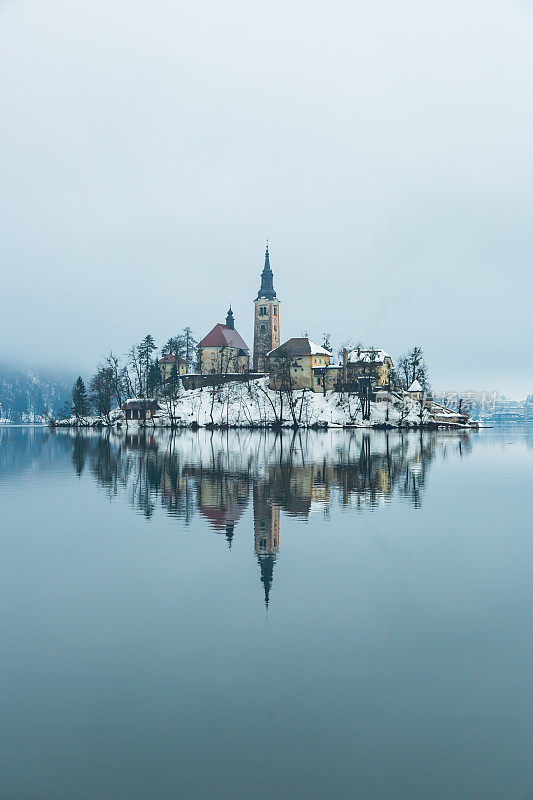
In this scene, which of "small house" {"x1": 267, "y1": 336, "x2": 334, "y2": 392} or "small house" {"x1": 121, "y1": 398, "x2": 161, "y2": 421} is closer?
"small house" {"x1": 121, "y1": 398, "x2": 161, "y2": 421}

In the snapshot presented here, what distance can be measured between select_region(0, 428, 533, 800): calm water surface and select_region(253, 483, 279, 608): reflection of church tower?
124 mm

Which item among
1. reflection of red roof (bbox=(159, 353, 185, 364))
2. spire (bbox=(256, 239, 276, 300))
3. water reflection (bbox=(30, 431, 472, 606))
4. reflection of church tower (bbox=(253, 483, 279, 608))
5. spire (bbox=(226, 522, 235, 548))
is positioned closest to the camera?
reflection of church tower (bbox=(253, 483, 279, 608))

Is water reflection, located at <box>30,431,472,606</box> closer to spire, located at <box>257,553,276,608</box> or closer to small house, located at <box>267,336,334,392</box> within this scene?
spire, located at <box>257,553,276,608</box>

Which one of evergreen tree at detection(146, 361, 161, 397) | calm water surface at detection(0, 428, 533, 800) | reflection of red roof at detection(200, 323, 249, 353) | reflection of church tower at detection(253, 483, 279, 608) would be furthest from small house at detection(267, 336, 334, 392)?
calm water surface at detection(0, 428, 533, 800)

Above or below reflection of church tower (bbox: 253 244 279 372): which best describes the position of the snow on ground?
below

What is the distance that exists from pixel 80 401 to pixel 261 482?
130 m

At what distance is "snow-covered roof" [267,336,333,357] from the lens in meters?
168

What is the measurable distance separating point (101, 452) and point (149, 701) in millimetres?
67396

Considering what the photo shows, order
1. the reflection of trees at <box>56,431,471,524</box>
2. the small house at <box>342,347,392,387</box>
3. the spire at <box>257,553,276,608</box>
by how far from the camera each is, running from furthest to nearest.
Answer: the small house at <box>342,347,392,387</box>
the reflection of trees at <box>56,431,471,524</box>
the spire at <box>257,553,276,608</box>

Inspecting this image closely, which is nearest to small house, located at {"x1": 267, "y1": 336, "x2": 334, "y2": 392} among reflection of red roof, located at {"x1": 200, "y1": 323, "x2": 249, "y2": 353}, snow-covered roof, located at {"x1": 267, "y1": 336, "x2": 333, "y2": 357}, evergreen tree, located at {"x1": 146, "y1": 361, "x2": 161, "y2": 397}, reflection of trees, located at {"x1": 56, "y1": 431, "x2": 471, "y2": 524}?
snow-covered roof, located at {"x1": 267, "y1": 336, "x2": 333, "y2": 357}

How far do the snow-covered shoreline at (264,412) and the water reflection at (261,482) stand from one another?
69.4m

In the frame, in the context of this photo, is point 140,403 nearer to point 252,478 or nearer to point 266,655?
point 252,478

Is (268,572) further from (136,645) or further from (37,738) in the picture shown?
(37,738)

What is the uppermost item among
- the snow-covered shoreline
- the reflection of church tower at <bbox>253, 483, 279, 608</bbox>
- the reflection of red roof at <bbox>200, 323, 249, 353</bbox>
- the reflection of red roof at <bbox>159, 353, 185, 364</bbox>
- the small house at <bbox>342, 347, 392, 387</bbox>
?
the reflection of red roof at <bbox>200, 323, 249, 353</bbox>
